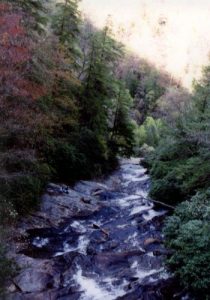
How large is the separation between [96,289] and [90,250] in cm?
272

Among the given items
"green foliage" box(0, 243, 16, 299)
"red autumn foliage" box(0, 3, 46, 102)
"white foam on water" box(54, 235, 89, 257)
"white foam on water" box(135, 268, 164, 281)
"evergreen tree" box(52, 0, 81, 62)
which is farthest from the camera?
"evergreen tree" box(52, 0, 81, 62)

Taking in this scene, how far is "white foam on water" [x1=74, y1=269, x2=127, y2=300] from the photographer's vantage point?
11747mm

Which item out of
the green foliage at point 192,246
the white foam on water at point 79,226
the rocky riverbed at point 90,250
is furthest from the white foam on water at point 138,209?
the green foliage at point 192,246

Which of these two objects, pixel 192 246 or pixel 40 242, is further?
pixel 40 242

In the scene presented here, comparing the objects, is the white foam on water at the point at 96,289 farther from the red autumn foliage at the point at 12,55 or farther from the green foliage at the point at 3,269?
the red autumn foliage at the point at 12,55

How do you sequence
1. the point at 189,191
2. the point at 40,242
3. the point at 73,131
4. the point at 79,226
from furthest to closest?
the point at 73,131
the point at 189,191
the point at 79,226
the point at 40,242

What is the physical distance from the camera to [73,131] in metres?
24.6

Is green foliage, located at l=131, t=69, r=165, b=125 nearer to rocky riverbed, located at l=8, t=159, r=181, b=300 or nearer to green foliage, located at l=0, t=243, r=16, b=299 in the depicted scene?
rocky riverbed, located at l=8, t=159, r=181, b=300

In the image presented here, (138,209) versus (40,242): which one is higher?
(138,209)

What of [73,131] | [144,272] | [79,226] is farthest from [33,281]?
[73,131]

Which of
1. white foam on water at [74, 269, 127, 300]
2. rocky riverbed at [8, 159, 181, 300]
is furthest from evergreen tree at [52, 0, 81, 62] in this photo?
white foam on water at [74, 269, 127, 300]

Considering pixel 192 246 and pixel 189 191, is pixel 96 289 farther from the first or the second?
pixel 189 191

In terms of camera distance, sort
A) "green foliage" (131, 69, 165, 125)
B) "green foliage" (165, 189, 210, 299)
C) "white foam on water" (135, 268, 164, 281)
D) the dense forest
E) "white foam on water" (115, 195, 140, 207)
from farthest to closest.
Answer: "green foliage" (131, 69, 165, 125) → "white foam on water" (115, 195, 140, 207) → "white foam on water" (135, 268, 164, 281) → the dense forest → "green foliage" (165, 189, 210, 299)

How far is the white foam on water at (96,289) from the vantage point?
38.5ft
